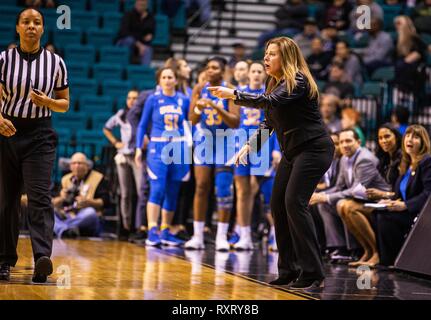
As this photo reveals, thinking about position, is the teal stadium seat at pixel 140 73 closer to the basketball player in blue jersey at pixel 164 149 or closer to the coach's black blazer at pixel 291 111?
the basketball player in blue jersey at pixel 164 149

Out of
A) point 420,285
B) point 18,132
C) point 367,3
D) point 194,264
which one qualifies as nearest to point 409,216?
point 420,285

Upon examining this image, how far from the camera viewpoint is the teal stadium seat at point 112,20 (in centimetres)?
1413

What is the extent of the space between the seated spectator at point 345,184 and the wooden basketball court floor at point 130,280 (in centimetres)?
149

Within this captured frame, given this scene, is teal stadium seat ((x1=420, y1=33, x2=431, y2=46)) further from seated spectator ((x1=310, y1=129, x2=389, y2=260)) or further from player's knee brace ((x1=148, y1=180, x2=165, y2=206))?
player's knee brace ((x1=148, y1=180, x2=165, y2=206))

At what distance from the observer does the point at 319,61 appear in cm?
1301

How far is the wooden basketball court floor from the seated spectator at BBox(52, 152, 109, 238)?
1893 mm

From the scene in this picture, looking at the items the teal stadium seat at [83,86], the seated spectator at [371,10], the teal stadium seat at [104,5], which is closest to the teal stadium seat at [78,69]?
the teal stadium seat at [83,86]

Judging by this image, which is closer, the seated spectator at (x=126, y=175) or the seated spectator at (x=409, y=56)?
the seated spectator at (x=126, y=175)

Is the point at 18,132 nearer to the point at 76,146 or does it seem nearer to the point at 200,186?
the point at 200,186

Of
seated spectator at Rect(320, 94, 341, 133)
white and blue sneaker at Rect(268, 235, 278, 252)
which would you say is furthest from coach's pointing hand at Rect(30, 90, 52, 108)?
seated spectator at Rect(320, 94, 341, 133)

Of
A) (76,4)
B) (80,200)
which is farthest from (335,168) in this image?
(76,4)

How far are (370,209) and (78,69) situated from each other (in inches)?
271

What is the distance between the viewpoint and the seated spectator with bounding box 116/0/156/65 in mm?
13812

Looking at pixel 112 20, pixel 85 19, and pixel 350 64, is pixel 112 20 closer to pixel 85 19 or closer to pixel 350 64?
pixel 85 19
